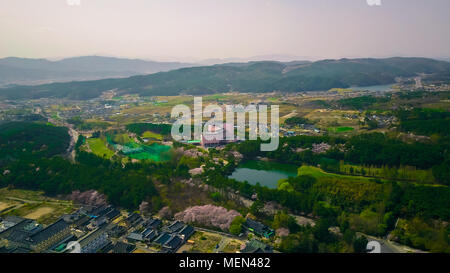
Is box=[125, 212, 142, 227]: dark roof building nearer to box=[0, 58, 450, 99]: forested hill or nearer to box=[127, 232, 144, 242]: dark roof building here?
box=[127, 232, 144, 242]: dark roof building

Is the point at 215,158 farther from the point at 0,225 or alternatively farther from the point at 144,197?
the point at 0,225

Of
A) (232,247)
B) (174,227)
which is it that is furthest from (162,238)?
(232,247)

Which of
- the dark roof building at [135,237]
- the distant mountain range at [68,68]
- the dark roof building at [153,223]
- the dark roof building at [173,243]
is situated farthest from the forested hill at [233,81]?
the dark roof building at [173,243]

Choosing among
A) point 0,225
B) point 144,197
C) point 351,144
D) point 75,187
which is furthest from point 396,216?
point 0,225

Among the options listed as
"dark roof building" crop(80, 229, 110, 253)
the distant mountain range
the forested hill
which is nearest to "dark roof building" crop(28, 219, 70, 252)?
"dark roof building" crop(80, 229, 110, 253)

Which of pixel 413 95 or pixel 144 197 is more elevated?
pixel 413 95

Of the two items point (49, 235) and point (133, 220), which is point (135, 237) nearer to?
point (133, 220)
